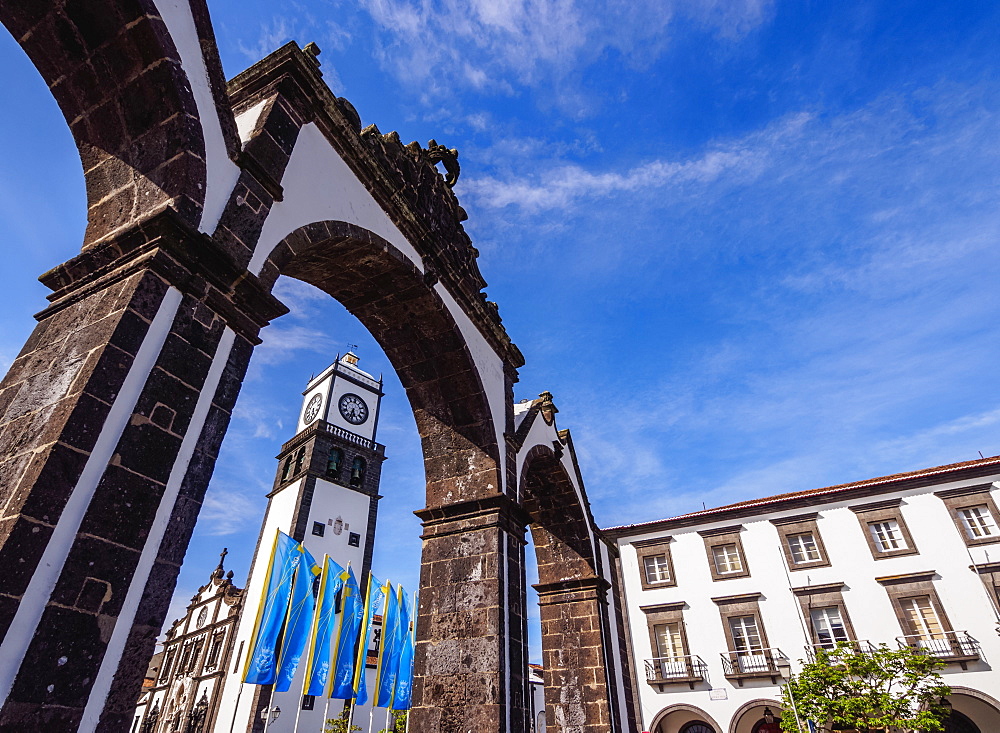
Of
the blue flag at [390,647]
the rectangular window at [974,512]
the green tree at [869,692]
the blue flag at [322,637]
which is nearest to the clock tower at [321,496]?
the blue flag at [322,637]

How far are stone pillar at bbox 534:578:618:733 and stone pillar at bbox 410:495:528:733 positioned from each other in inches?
133

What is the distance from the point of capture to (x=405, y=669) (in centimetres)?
1393

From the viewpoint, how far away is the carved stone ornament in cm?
837

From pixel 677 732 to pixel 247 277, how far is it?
18998 millimetres

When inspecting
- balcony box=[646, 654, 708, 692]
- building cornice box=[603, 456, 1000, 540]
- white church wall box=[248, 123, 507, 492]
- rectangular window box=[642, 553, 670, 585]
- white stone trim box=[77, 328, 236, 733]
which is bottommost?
white stone trim box=[77, 328, 236, 733]

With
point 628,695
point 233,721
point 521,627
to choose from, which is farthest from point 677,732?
point 233,721

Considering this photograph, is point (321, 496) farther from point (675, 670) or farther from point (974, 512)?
point (974, 512)

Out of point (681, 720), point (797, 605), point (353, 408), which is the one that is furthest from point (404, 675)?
point (353, 408)

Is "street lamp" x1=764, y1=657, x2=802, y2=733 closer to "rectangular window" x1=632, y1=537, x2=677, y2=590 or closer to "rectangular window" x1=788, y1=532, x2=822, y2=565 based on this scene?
"rectangular window" x1=788, y1=532, x2=822, y2=565

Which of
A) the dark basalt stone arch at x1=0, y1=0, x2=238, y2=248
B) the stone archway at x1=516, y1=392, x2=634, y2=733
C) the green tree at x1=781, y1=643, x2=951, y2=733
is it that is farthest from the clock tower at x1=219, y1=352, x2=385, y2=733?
the dark basalt stone arch at x1=0, y1=0, x2=238, y2=248

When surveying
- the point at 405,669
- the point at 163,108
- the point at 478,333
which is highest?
the point at 478,333

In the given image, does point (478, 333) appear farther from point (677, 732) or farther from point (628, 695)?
point (677, 732)

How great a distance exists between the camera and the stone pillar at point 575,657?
28.4ft

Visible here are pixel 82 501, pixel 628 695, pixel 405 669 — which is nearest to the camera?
pixel 82 501
